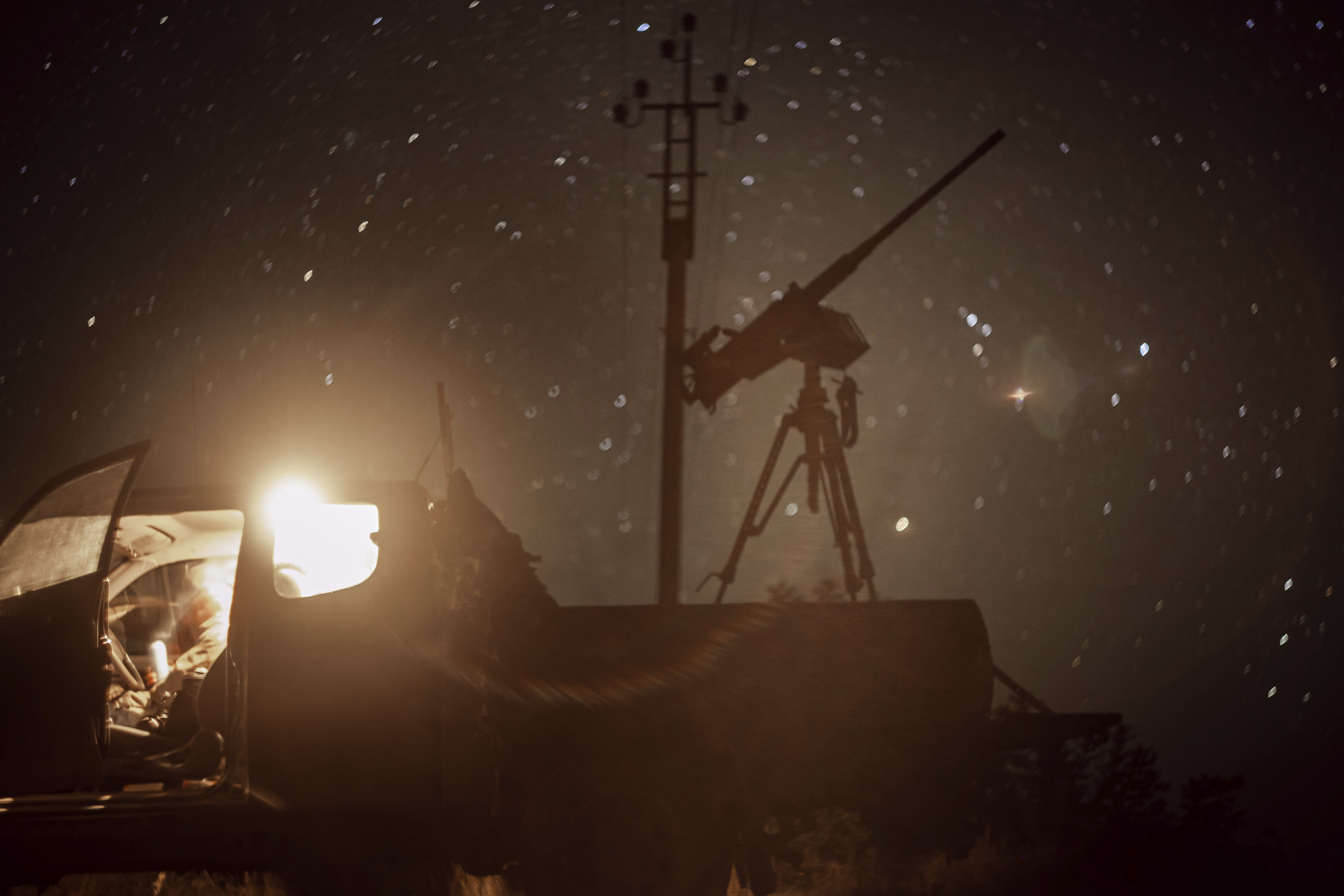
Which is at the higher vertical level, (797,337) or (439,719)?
(797,337)

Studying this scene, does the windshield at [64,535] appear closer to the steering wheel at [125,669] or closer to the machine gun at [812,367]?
the steering wheel at [125,669]

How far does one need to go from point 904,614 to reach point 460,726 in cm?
220

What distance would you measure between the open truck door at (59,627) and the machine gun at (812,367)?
8.67 m

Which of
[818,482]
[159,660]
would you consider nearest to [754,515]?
[818,482]

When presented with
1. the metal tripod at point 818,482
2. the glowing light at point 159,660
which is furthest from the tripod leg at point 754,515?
the glowing light at point 159,660

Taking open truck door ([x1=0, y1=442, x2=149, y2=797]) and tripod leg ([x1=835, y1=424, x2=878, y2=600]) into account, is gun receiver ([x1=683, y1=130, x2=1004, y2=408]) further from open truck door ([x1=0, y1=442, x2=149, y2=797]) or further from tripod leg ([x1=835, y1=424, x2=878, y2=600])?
open truck door ([x1=0, y1=442, x2=149, y2=797])

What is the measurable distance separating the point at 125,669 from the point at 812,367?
9.67 meters

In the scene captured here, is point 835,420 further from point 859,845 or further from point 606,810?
point 606,810

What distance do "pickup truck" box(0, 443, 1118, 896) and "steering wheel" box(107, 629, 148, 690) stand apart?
0.75m

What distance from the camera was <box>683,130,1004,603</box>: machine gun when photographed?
1177 cm

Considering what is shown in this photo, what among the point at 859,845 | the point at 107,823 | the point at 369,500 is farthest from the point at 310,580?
the point at 859,845

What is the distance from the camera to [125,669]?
521 centimetres

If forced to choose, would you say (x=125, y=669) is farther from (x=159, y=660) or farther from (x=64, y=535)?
(x=64, y=535)

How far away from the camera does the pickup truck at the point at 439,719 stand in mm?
3939
